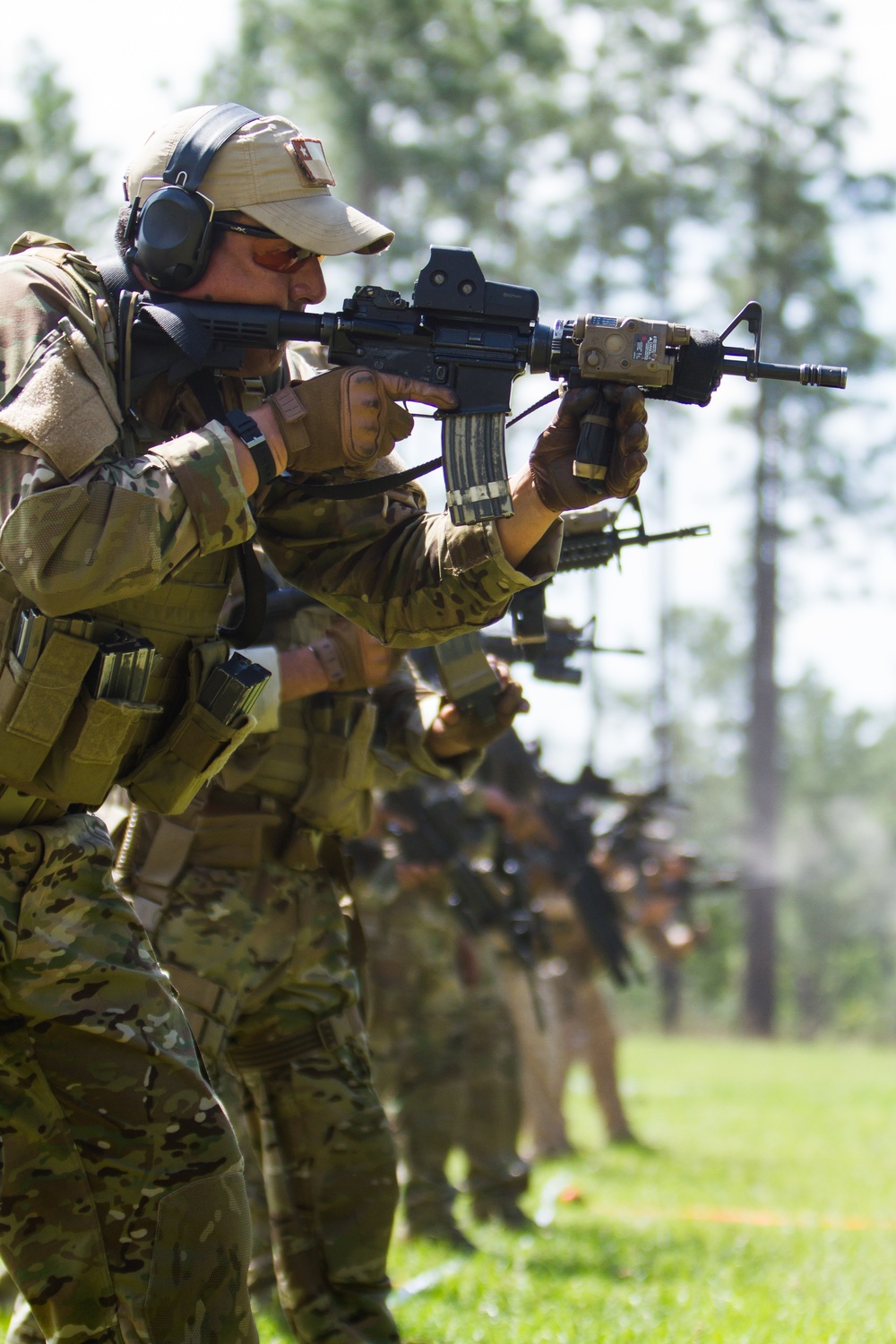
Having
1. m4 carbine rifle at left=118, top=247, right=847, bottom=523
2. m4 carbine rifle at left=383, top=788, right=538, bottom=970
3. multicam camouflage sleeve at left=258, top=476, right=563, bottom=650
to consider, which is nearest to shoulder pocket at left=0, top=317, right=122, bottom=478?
m4 carbine rifle at left=118, top=247, right=847, bottom=523

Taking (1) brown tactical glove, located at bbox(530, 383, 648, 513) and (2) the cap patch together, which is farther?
(2) the cap patch

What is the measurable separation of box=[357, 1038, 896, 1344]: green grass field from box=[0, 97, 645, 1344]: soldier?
2106mm

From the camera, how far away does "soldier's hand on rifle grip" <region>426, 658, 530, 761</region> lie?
4266mm

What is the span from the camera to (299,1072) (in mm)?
3869

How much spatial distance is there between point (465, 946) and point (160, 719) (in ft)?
17.4

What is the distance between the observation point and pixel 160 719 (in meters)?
3.38

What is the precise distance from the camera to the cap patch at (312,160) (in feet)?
11.1

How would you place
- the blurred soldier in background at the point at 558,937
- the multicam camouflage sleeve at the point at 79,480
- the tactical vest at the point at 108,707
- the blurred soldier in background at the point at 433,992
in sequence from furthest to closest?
the blurred soldier in background at the point at 558,937, the blurred soldier in background at the point at 433,992, the tactical vest at the point at 108,707, the multicam camouflage sleeve at the point at 79,480

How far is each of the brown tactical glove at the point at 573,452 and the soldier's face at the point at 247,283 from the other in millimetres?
596

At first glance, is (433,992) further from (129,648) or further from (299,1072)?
(129,648)

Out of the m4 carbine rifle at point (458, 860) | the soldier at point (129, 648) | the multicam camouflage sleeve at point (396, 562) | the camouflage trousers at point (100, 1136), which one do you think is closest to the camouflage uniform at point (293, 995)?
the multicam camouflage sleeve at point (396, 562)

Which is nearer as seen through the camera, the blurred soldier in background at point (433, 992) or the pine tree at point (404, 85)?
the blurred soldier in background at point (433, 992)

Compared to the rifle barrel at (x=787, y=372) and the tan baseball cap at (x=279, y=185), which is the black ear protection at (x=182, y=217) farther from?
the rifle barrel at (x=787, y=372)

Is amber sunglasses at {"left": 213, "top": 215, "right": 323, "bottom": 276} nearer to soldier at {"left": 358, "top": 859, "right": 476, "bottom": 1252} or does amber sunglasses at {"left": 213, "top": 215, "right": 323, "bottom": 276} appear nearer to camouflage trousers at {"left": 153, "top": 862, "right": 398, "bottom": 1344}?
camouflage trousers at {"left": 153, "top": 862, "right": 398, "bottom": 1344}
